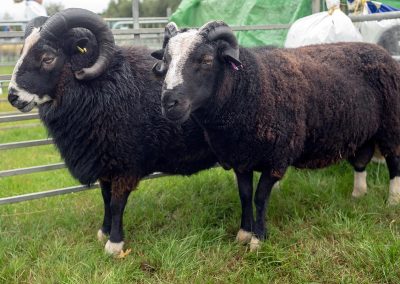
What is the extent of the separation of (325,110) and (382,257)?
1.30 meters

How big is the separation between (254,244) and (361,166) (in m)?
1.66

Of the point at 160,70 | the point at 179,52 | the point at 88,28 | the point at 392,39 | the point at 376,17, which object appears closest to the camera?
the point at 179,52

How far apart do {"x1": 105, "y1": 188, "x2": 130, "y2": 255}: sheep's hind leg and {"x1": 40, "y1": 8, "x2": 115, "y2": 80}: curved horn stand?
0.98m

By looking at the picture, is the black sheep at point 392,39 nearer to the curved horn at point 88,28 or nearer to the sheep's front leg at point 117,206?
the curved horn at point 88,28

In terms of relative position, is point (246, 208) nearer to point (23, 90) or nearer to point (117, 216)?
point (117, 216)

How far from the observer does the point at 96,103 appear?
374 centimetres

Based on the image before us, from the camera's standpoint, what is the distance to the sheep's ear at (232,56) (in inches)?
134

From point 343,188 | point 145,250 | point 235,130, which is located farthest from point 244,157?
point 343,188

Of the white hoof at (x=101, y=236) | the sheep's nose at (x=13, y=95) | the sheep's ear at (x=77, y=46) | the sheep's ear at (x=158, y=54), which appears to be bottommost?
the white hoof at (x=101, y=236)

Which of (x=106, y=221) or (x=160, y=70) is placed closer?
(x=160, y=70)

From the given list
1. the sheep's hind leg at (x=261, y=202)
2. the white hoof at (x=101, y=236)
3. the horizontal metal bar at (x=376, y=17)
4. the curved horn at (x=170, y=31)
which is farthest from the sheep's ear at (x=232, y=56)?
the horizontal metal bar at (x=376, y=17)

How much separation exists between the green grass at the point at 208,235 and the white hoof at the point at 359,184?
80 mm

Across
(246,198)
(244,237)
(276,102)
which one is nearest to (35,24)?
(276,102)

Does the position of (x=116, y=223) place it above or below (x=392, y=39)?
below
